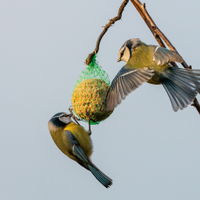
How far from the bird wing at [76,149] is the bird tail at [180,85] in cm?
102

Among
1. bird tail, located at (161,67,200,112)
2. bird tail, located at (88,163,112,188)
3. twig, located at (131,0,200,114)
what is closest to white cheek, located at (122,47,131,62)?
bird tail, located at (161,67,200,112)

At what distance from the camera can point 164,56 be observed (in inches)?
117

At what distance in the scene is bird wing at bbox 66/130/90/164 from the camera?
3.24 m

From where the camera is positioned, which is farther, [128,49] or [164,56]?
[128,49]

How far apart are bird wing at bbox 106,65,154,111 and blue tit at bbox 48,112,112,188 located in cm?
54

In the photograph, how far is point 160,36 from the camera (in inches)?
99.0

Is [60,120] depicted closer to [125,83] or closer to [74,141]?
[74,141]

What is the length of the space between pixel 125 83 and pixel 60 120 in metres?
0.89

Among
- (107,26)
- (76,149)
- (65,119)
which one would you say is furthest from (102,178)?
(107,26)

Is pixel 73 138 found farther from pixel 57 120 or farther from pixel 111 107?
pixel 111 107

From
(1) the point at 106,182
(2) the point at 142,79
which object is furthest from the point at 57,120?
(2) the point at 142,79

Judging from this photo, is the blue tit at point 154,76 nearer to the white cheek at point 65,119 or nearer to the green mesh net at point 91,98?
the green mesh net at point 91,98

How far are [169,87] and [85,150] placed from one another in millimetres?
1090

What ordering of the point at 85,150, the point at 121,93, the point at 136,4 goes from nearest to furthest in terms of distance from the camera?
the point at 136,4, the point at 121,93, the point at 85,150
